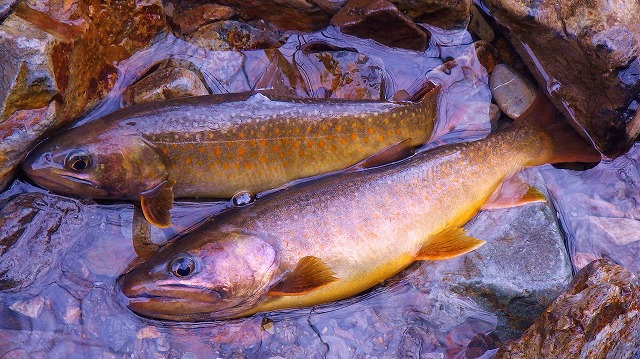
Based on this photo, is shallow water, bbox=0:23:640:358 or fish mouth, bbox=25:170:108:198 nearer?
shallow water, bbox=0:23:640:358

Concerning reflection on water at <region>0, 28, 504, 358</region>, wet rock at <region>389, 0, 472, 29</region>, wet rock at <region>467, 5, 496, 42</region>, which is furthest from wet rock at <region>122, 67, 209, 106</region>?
wet rock at <region>467, 5, 496, 42</region>

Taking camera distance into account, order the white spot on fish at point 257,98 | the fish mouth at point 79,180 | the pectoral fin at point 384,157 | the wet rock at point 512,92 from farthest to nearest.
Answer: the wet rock at point 512,92 → the pectoral fin at point 384,157 → the white spot on fish at point 257,98 → the fish mouth at point 79,180

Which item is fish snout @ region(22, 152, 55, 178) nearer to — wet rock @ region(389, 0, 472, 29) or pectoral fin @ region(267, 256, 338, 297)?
pectoral fin @ region(267, 256, 338, 297)

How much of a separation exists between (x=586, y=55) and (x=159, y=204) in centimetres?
329

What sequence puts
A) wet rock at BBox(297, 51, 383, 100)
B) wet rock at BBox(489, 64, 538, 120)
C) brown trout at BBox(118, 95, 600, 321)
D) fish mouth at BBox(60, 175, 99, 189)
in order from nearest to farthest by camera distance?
brown trout at BBox(118, 95, 600, 321), fish mouth at BBox(60, 175, 99, 189), wet rock at BBox(297, 51, 383, 100), wet rock at BBox(489, 64, 538, 120)

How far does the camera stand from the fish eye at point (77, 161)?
12.8ft

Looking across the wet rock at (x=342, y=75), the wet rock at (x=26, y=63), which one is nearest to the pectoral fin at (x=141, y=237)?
the wet rock at (x=26, y=63)

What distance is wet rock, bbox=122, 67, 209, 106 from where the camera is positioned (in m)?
4.35

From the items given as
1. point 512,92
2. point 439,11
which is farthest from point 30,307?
point 512,92

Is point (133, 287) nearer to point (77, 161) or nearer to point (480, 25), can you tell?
point (77, 161)

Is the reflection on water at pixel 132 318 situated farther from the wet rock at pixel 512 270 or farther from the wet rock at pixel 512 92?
the wet rock at pixel 512 92

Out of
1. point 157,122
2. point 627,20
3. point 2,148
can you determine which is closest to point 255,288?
point 157,122

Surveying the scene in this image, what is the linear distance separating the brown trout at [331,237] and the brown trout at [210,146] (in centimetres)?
25

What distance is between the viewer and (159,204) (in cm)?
412
